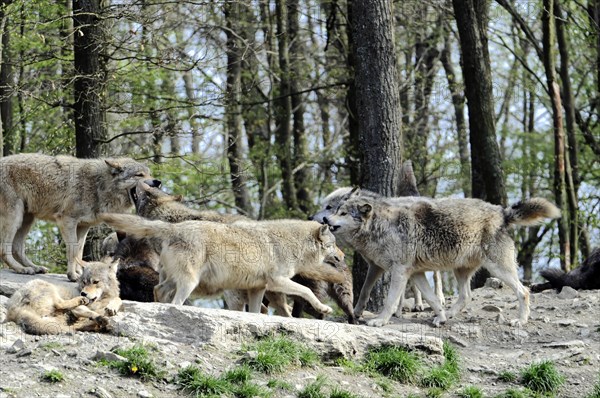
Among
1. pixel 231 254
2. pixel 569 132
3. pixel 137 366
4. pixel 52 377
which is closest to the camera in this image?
pixel 52 377

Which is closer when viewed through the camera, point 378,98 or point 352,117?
point 378,98

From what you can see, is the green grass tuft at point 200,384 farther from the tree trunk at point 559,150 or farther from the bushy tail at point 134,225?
the tree trunk at point 559,150

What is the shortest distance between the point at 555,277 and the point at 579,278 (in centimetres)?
39

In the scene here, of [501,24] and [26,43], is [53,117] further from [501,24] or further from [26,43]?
[501,24]

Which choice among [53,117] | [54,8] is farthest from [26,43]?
[53,117]

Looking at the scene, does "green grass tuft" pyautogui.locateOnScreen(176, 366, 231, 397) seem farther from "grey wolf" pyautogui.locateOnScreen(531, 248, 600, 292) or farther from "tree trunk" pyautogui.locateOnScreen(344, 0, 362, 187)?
"tree trunk" pyautogui.locateOnScreen(344, 0, 362, 187)

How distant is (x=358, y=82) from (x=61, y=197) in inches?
217

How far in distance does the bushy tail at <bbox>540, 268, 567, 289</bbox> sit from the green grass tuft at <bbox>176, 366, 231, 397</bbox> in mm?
8224

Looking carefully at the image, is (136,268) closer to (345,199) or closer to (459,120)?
(345,199)

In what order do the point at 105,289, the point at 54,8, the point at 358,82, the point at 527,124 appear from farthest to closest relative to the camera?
the point at 527,124
the point at 54,8
the point at 358,82
the point at 105,289

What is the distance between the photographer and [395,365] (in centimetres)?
991

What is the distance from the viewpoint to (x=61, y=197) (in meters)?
12.6

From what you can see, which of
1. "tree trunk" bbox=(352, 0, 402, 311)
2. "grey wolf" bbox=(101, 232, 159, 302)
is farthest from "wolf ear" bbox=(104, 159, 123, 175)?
"tree trunk" bbox=(352, 0, 402, 311)

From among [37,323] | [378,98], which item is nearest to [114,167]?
[37,323]
